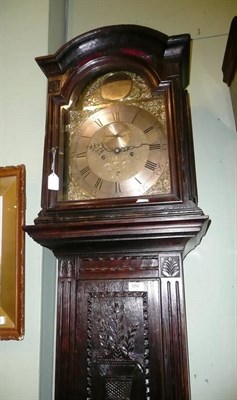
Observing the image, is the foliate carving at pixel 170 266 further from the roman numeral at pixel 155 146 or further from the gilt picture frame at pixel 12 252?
the gilt picture frame at pixel 12 252

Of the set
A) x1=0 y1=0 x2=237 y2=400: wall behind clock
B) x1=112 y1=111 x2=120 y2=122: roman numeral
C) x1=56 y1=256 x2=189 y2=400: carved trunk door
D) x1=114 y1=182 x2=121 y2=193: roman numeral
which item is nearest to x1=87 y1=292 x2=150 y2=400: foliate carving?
x1=56 y1=256 x2=189 y2=400: carved trunk door

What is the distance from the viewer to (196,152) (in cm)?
115

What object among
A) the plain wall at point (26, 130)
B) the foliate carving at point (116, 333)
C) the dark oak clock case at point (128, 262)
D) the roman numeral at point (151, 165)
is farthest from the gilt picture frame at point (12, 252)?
the roman numeral at point (151, 165)

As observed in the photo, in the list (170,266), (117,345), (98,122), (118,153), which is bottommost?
(117,345)

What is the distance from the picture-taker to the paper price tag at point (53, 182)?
0.92 metres

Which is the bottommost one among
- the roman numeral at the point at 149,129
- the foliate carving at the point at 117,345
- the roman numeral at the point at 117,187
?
the foliate carving at the point at 117,345

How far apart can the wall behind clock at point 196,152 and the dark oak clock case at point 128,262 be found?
128 millimetres

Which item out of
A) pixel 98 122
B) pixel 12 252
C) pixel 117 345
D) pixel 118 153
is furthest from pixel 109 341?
pixel 98 122

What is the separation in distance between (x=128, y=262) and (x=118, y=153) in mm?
323

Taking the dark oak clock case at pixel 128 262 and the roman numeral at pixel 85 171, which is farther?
the roman numeral at pixel 85 171

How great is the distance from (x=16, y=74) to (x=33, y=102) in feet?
0.48

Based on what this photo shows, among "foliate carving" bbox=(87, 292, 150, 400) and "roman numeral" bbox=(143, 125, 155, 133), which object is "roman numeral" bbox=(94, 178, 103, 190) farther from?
"foliate carving" bbox=(87, 292, 150, 400)

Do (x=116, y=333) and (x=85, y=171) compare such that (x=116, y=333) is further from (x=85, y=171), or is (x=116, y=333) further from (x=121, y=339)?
(x=85, y=171)

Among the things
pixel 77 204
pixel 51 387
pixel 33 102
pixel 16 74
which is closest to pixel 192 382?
pixel 51 387
